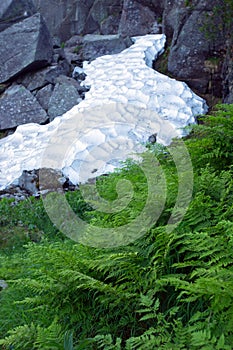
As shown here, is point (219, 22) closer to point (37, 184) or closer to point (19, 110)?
point (19, 110)

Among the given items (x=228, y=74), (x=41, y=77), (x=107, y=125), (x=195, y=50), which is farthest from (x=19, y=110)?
(x=228, y=74)

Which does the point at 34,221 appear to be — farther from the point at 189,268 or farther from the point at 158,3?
the point at 158,3

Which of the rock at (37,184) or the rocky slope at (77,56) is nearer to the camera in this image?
the rock at (37,184)

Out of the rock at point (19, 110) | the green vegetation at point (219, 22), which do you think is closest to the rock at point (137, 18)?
the green vegetation at point (219, 22)

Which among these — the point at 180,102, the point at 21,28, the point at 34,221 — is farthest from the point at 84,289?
the point at 21,28

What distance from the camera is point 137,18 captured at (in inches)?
583

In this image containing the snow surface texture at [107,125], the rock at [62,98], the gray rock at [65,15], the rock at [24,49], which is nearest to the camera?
the snow surface texture at [107,125]

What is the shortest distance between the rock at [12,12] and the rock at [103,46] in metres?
2.00

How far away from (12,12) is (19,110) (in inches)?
145

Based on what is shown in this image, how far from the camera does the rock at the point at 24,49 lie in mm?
12133

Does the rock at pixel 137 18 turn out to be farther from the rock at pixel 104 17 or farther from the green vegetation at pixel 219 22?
the green vegetation at pixel 219 22

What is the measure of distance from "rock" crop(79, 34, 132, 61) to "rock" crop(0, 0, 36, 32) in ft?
6.57

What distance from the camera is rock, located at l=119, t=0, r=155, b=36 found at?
48.2 ft

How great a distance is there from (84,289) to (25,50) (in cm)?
1037
